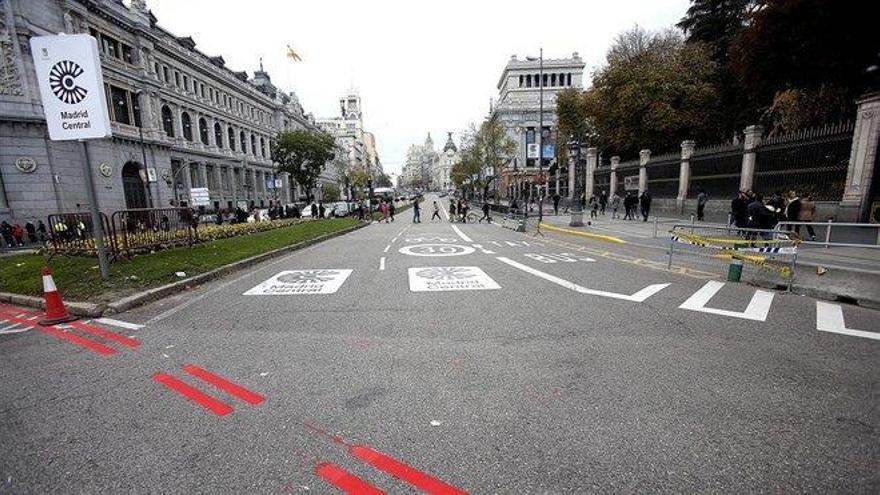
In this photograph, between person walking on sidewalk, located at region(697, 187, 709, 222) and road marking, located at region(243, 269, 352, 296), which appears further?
person walking on sidewalk, located at region(697, 187, 709, 222)

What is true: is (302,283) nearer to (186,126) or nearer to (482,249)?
(482,249)

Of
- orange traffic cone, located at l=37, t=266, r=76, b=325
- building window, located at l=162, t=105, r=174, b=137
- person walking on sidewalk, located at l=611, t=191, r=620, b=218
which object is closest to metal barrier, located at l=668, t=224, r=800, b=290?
orange traffic cone, located at l=37, t=266, r=76, b=325

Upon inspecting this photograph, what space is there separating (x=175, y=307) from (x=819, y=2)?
2636cm

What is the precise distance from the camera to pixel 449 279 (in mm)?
8328

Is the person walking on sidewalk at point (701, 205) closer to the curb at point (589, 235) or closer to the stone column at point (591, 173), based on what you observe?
the curb at point (589, 235)

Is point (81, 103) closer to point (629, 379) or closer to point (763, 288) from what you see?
point (629, 379)

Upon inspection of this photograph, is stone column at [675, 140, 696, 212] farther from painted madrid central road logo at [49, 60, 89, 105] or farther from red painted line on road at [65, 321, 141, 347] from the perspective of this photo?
painted madrid central road logo at [49, 60, 89, 105]

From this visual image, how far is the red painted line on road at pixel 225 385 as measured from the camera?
136 inches

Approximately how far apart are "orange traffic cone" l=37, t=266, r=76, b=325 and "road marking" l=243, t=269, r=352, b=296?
2.63 metres

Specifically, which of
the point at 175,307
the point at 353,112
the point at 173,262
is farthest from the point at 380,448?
the point at 353,112

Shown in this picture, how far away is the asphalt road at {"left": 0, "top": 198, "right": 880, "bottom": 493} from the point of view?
2.49 meters

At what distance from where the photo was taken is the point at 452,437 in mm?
2867

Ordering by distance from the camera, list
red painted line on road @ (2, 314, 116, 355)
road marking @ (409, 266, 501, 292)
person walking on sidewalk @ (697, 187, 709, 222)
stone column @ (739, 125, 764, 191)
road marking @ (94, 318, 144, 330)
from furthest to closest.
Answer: person walking on sidewalk @ (697, 187, 709, 222) → stone column @ (739, 125, 764, 191) → road marking @ (409, 266, 501, 292) → road marking @ (94, 318, 144, 330) → red painted line on road @ (2, 314, 116, 355)

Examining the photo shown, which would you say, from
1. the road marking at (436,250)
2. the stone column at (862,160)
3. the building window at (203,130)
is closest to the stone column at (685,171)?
the stone column at (862,160)
